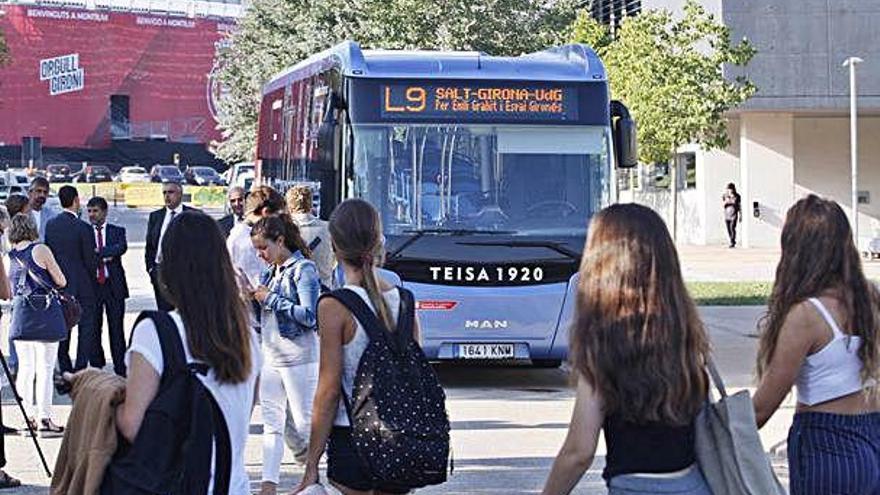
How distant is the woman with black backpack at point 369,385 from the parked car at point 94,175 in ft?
279

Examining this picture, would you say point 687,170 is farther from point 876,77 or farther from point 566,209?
point 566,209

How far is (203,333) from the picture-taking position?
473 centimetres

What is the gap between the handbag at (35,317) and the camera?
11500mm

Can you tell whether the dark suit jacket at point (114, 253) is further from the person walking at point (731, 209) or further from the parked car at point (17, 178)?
the parked car at point (17, 178)

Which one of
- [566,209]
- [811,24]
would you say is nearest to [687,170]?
[811,24]

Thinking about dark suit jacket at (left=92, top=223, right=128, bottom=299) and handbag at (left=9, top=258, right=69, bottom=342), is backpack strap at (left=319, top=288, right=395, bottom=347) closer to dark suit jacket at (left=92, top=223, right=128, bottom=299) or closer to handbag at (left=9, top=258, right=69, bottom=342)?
handbag at (left=9, top=258, right=69, bottom=342)

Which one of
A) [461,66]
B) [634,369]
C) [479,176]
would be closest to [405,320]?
[634,369]

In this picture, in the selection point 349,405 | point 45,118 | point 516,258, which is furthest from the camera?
point 45,118

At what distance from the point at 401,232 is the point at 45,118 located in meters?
92.3

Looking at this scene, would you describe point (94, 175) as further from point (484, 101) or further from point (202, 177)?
point (484, 101)

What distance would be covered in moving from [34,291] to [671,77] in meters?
25.5

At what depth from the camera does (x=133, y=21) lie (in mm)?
104375

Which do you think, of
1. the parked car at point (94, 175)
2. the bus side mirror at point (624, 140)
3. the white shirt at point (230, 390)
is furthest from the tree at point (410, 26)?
the parked car at point (94, 175)

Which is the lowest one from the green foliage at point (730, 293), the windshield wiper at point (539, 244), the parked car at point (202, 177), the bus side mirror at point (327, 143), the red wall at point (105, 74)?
the green foliage at point (730, 293)
